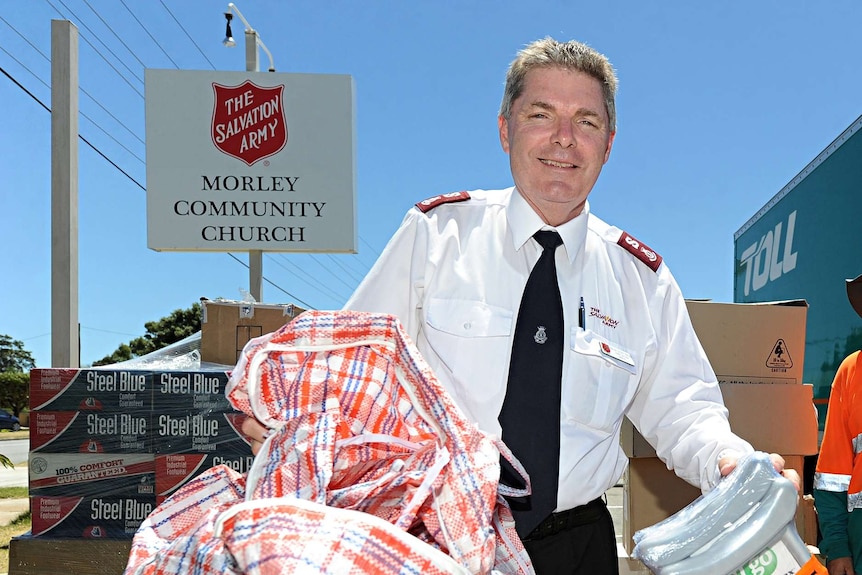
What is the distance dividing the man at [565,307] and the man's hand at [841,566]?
5.48 feet

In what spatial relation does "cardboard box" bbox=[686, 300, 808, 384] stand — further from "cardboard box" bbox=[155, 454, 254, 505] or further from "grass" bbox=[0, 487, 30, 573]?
"grass" bbox=[0, 487, 30, 573]

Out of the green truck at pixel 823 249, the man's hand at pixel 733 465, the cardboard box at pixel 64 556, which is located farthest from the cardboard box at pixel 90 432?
the green truck at pixel 823 249

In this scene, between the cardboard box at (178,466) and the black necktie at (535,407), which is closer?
the black necktie at (535,407)

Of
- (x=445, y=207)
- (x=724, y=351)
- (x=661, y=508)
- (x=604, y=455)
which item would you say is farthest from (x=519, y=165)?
(x=661, y=508)

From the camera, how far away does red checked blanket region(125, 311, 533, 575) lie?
2.57 ft

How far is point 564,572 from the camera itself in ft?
5.17

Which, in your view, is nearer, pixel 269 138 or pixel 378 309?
pixel 378 309

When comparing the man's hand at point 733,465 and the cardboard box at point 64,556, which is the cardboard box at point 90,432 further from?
the man's hand at point 733,465

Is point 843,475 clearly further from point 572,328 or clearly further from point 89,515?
point 89,515

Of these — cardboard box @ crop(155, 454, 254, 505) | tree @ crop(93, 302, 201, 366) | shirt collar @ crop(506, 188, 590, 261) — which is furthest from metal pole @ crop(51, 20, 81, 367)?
tree @ crop(93, 302, 201, 366)

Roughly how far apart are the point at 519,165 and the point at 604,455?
2.24 feet

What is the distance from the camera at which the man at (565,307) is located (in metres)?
1.50

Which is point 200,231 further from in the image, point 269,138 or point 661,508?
point 661,508

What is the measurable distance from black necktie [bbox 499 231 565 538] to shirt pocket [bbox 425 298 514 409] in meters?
0.03
